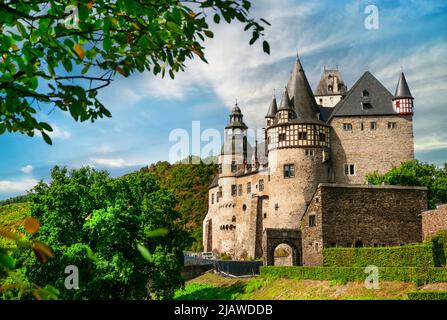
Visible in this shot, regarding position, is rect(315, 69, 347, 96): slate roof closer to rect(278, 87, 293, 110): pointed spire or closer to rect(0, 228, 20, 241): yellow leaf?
rect(278, 87, 293, 110): pointed spire

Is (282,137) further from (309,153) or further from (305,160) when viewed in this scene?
(305,160)

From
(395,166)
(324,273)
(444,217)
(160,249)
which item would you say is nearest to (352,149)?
(395,166)

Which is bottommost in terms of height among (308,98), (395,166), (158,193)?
(158,193)

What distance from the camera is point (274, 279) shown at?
134ft

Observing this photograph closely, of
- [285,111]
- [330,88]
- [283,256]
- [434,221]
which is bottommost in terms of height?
[283,256]

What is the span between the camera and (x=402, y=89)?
57.9 metres

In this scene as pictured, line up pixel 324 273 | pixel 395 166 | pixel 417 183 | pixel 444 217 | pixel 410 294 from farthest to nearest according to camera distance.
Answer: pixel 395 166
pixel 417 183
pixel 444 217
pixel 324 273
pixel 410 294

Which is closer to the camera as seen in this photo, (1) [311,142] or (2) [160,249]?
(2) [160,249]

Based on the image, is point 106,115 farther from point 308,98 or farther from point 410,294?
point 308,98

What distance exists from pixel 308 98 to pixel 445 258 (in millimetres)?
26141

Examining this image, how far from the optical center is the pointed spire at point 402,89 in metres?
57.7

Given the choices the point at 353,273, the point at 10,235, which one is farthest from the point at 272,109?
the point at 10,235

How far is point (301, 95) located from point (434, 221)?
21352 mm
